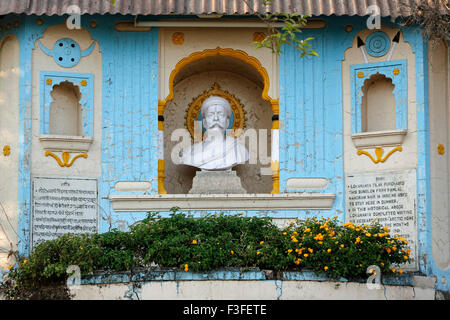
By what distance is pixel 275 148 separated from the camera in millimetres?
18562

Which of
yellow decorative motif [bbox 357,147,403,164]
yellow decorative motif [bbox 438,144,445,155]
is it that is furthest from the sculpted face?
yellow decorative motif [bbox 438,144,445,155]

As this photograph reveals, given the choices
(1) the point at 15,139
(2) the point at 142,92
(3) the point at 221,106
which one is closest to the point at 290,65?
(3) the point at 221,106

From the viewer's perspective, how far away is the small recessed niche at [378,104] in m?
18.7

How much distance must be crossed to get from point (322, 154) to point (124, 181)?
144 inches

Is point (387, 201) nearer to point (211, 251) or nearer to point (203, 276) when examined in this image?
point (211, 251)

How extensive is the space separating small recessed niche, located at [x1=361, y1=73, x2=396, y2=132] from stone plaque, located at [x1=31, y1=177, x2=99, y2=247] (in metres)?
5.21

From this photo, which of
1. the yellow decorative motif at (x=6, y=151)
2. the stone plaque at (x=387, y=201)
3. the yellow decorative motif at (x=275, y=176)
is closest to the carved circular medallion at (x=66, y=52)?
the yellow decorative motif at (x=6, y=151)

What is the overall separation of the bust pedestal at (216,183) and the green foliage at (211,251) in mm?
2177

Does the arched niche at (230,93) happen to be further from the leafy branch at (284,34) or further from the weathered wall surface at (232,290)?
the weathered wall surface at (232,290)

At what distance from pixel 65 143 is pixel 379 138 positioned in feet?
18.6

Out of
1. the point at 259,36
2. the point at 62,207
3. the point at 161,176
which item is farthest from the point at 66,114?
the point at 259,36

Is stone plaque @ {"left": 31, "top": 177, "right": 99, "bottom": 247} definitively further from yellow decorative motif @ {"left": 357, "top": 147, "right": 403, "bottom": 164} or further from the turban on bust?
yellow decorative motif @ {"left": 357, "top": 147, "right": 403, "bottom": 164}

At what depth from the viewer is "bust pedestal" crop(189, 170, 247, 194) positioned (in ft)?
60.4
